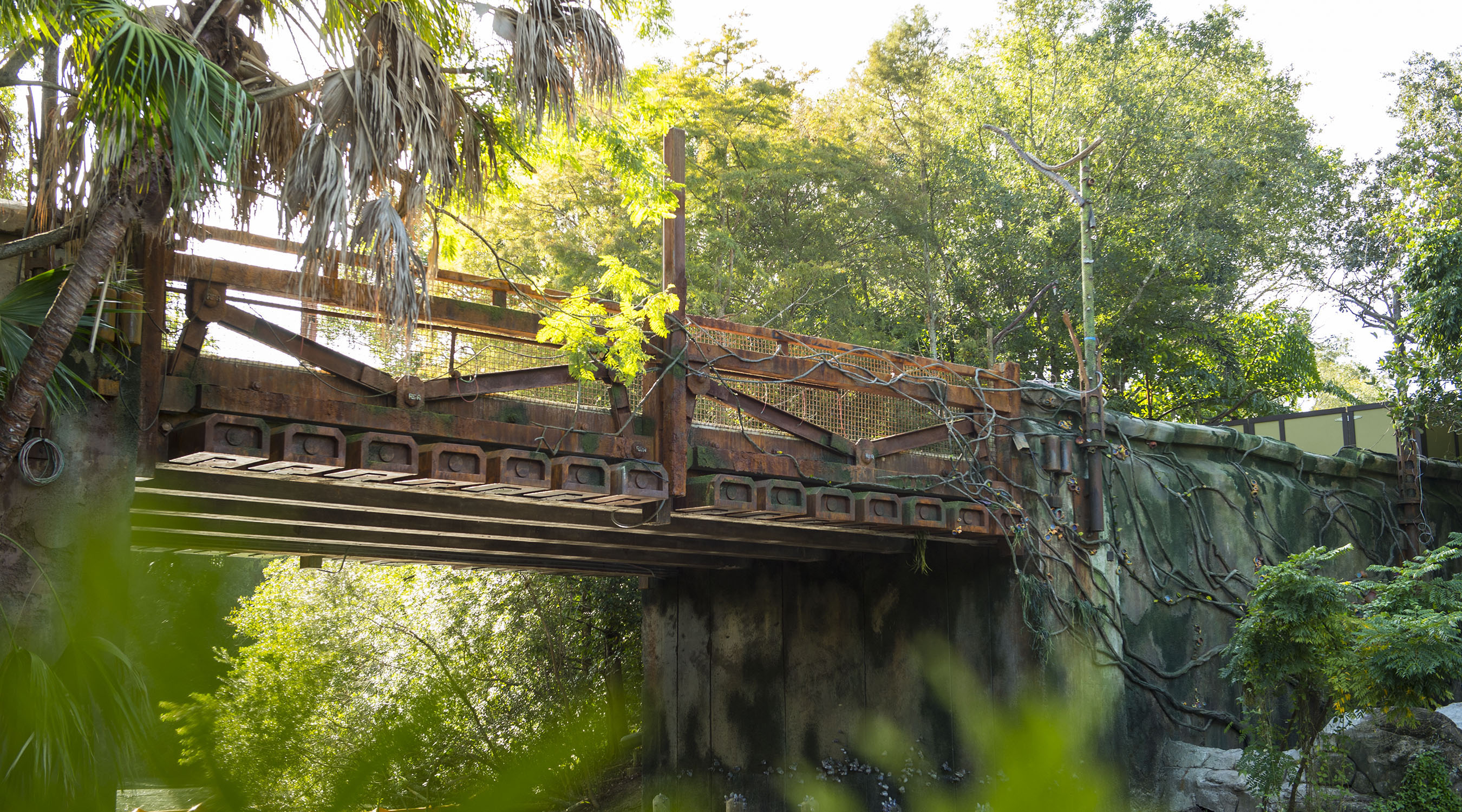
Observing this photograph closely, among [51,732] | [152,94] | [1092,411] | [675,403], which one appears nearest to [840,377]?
[675,403]

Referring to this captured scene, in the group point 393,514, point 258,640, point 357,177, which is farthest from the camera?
point 393,514

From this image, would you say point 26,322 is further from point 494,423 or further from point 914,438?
point 914,438

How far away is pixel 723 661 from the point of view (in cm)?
1285

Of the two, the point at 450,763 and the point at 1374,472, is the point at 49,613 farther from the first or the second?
the point at 1374,472

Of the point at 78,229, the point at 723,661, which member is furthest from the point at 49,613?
the point at 723,661

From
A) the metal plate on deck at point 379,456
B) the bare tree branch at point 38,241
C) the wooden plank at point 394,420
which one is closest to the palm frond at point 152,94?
the bare tree branch at point 38,241

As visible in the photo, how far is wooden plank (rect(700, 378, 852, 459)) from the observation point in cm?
832

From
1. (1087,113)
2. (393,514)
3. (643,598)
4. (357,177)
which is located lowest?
(643,598)

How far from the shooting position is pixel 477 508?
8.97 metres

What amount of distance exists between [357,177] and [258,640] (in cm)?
530

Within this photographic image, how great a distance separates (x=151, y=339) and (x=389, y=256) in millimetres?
1457

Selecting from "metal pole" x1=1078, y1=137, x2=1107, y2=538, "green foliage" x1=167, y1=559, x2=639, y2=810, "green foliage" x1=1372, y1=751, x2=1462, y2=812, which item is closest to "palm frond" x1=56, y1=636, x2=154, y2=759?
"green foliage" x1=167, y1=559, x2=639, y2=810

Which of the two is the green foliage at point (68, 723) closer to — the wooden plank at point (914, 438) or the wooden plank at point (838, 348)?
the wooden plank at point (838, 348)

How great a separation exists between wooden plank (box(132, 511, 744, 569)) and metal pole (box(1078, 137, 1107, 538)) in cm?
367
